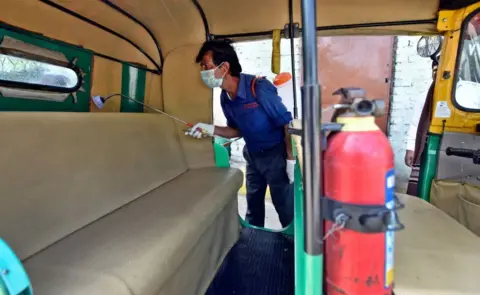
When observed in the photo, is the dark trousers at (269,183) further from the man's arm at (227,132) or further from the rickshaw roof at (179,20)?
the rickshaw roof at (179,20)

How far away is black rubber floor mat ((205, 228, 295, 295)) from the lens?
182 centimetres

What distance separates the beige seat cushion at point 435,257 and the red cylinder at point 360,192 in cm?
11

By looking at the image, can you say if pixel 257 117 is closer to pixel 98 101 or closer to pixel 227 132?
pixel 227 132

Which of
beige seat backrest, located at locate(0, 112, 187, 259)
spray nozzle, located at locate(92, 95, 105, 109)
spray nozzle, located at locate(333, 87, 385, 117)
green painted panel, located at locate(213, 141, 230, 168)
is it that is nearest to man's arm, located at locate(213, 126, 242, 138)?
green painted panel, located at locate(213, 141, 230, 168)

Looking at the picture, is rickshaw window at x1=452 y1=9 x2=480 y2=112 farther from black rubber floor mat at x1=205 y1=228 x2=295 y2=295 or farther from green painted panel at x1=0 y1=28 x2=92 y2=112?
green painted panel at x1=0 y1=28 x2=92 y2=112

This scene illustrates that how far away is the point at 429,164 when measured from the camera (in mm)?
2018

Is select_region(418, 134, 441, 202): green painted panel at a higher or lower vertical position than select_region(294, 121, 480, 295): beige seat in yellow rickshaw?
Result: higher

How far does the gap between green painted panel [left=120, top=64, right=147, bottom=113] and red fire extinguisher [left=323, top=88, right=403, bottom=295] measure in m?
2.18

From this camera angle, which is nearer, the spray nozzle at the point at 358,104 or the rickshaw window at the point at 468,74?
the spray nozzle at the point at 358,104

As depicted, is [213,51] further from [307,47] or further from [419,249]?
[419,249]

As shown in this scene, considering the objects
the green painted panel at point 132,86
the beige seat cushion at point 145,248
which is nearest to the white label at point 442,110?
the beige seat cushion at point 145,248

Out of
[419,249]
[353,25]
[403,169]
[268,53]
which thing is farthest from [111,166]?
[403,169]

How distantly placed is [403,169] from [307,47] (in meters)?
4.29

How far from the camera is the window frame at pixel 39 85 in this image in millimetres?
1581
